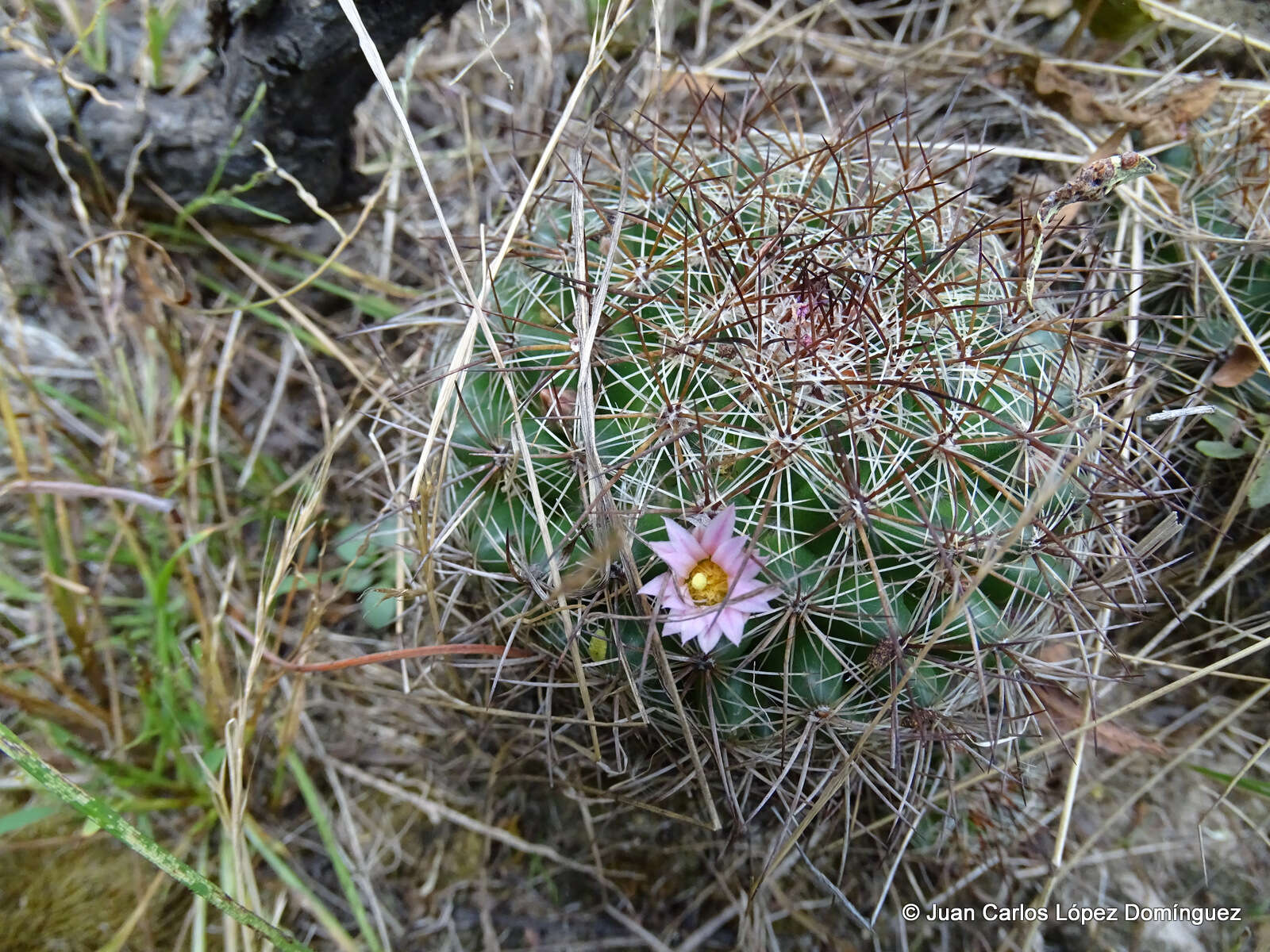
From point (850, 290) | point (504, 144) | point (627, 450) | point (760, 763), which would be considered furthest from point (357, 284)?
point (760, 763)

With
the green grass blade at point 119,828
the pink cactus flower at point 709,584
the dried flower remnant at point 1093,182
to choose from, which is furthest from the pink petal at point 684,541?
the green grass blade at point 119,828

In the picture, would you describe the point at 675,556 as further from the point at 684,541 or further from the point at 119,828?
the point at 119,828

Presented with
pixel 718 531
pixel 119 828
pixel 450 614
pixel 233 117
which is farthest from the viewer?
pixel 233 117

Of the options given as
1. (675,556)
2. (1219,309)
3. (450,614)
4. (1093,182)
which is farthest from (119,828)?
(1219,309)

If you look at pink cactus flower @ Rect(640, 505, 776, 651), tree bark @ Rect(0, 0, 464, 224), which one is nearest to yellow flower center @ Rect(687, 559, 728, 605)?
pink cactus flower @ Rect(640, 505, 776, 651)

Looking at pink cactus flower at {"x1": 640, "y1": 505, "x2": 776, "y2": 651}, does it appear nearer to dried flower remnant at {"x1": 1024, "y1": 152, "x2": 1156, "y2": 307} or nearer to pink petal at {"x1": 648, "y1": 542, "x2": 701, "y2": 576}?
pink petal at {"x1": 648, "y1": 542, "x2": 701, "y2": 576}

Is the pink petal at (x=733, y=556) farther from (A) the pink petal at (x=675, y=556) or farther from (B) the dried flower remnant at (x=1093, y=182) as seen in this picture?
(B) the dried flower remnant at (x=1093, y=182)

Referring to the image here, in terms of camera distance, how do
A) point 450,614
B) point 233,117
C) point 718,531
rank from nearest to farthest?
point 718,531 → point 450,614 → point 233,117
